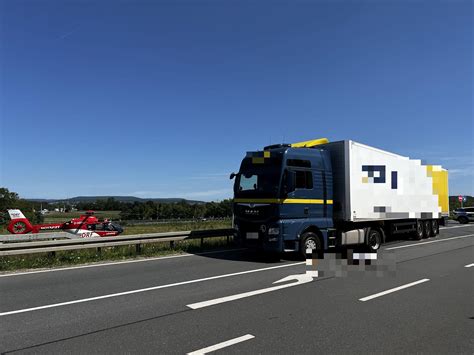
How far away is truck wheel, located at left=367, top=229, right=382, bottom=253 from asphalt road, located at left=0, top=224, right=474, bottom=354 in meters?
3.47

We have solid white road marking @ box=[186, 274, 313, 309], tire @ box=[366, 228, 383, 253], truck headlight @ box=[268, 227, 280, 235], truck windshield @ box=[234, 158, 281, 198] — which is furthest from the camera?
tire @ box=[366, 228, 383, 253]

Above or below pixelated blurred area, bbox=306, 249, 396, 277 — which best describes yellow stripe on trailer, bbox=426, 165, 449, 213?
above

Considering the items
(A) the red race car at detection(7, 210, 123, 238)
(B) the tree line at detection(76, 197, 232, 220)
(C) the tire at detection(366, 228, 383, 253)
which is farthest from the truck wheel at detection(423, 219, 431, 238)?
(B) the tree line at detection(76, 197, 232, 220)

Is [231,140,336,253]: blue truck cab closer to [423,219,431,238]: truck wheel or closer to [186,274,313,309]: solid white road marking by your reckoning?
[186,274,313,309]: solid white road marking

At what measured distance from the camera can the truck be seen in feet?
35.3

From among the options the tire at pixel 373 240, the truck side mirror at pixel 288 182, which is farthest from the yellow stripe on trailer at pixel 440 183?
the truck side mirror at pixel 288 182

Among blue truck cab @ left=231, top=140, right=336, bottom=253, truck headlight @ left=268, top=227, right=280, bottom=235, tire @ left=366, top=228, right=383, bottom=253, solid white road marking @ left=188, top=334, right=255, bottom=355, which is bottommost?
solid white road marking @ left=188, top=334, right=255, bottom=355

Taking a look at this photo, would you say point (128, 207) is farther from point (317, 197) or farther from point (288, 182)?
point (288, 182)

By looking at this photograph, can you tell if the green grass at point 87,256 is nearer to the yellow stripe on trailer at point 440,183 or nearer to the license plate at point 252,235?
the license plate at point 252,235

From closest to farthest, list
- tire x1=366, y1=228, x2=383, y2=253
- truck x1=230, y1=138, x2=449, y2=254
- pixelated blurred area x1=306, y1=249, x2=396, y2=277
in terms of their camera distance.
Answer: pixelated blurred area x1=306, y1=249, x2=396, y2=277
truck x1=230, y1=138, x2=449, y2=254
tire x1=366, y1=228, x2=383, y2=253

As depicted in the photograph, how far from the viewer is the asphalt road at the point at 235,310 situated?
15.1ft

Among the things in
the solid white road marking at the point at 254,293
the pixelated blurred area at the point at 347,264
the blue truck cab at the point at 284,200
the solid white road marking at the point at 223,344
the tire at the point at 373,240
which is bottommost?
the solid white road marking at the point at 223,344

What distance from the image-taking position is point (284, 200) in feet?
34.9

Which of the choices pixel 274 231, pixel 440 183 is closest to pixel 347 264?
pixel 274 231
